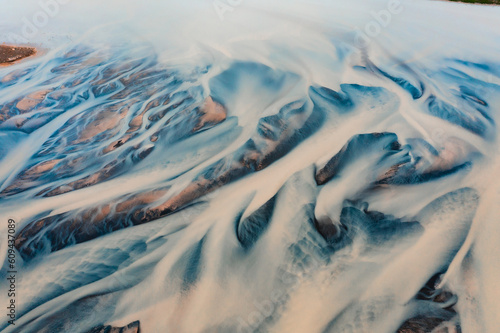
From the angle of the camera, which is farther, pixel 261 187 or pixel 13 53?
pixel 13 53

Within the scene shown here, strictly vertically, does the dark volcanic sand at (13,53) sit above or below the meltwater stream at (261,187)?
above

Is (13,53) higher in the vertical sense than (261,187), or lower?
higher

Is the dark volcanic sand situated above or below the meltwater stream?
above

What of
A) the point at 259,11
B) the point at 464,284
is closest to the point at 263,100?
the point at 464,284

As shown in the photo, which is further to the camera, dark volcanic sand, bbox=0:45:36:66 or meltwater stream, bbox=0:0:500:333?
dark volcanic sand, bbox=0:45:36:66

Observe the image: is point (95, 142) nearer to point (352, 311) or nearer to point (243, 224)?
point (243, 224)
